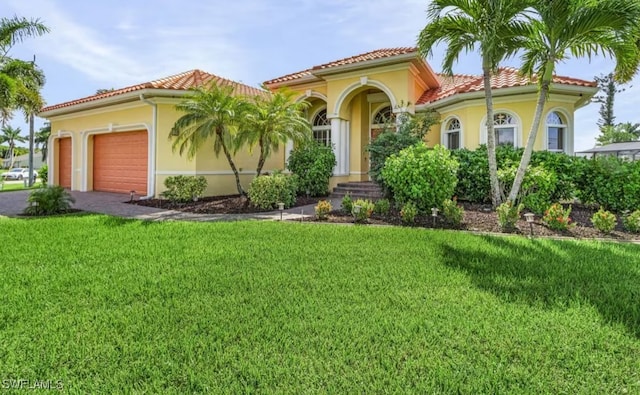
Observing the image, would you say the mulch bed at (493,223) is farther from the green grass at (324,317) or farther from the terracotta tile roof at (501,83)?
the terracotta tile roof at (501,83)

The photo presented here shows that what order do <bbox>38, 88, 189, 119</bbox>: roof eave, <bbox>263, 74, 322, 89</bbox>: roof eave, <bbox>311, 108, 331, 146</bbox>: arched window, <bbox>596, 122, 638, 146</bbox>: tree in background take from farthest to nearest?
1. <bbox>596, 122, 638, 146</bbox>: tree in background
2. <bbox>311, 108, 331, 146</bbox>: arched window
3. <bbox>263, 74, 322, 89</bbox>: roof eave
4. <bbox>38, 88, 189, 119</bbox>: roof eave

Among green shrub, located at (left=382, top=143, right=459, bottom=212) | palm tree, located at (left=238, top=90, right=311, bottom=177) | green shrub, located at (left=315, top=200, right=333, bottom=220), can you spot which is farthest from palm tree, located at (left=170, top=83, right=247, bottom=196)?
green shrub, located at (left=382, top=143, right=459, bottom=212)

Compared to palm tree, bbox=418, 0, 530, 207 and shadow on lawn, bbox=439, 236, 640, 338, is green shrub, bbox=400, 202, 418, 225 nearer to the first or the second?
shadow on lawn, bbox=439, 236, 640, 338

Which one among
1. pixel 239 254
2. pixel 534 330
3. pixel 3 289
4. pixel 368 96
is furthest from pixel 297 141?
pixel 534 330

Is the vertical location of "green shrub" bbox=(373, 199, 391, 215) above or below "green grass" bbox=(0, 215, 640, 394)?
above

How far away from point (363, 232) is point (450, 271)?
2765mm

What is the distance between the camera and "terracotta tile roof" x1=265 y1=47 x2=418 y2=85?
13.5 metres

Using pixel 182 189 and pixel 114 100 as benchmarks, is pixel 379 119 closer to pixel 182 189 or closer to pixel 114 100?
pixel 182 189

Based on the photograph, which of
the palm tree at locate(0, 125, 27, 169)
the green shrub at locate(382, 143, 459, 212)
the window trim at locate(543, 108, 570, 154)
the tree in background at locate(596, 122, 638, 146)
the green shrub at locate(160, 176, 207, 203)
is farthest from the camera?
the palm tree at locate(0, 125, 27, 169)

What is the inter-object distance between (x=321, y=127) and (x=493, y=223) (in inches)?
419

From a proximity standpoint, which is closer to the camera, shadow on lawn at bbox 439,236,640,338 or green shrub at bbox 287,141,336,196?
shadow on lawn at bbox 439,236,640,338

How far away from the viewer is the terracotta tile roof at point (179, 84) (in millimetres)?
14375

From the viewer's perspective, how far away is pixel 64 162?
69.3 feet

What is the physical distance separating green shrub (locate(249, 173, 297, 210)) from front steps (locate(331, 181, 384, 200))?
238cm
